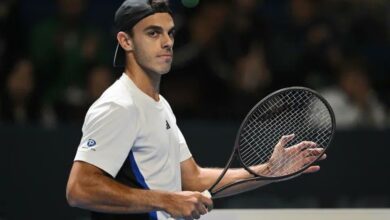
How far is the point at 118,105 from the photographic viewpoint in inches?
145

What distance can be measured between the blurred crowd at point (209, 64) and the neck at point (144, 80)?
301 cm

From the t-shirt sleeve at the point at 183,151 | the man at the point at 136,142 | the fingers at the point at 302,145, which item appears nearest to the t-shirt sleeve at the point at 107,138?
the man at the point at 136,142

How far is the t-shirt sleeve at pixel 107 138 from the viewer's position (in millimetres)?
3607

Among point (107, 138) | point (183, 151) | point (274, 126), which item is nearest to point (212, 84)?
point (274, 126)

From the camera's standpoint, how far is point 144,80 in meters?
3.90

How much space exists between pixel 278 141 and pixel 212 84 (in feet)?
10.2

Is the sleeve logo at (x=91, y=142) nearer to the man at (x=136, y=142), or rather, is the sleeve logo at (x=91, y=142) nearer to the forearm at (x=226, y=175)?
the man at (x=136, y=142)

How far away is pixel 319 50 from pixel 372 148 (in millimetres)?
1147

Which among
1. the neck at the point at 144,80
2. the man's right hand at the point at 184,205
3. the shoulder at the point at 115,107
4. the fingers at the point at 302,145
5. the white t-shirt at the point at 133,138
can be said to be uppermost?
the neck at the point at 144,80

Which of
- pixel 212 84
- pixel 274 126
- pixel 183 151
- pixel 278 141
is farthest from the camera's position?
pixel 212 84

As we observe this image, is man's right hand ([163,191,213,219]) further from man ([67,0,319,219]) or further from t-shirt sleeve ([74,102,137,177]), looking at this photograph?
t-shirt sleeve ([74,102,137,177])

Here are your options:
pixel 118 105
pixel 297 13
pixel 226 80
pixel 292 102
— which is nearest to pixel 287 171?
pixel 292 102

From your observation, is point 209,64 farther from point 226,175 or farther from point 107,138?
point 107,138

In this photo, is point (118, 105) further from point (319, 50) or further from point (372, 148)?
point (319, 50)
